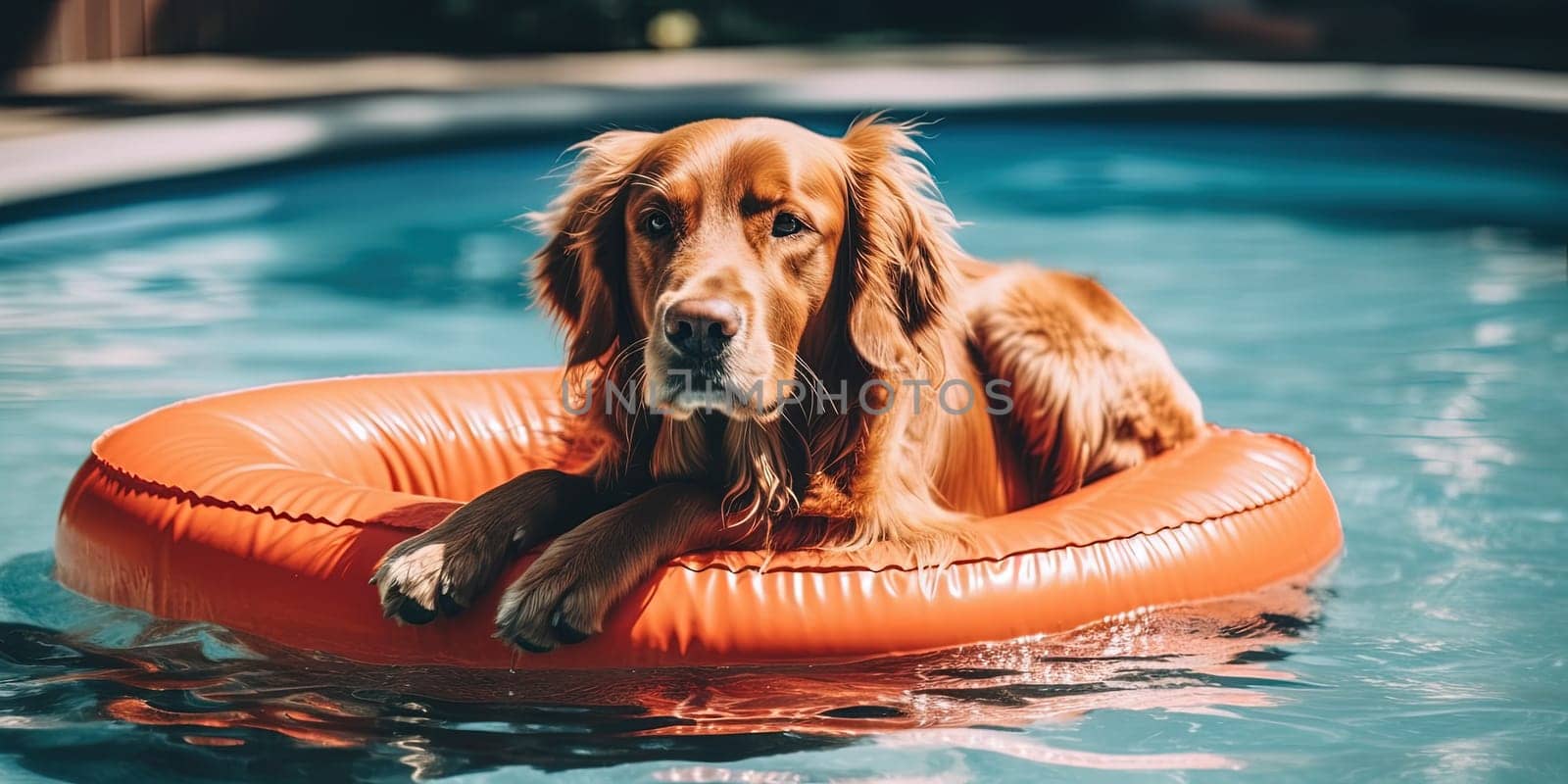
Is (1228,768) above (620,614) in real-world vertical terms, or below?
below

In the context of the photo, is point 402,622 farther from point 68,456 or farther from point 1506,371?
point 1506,371

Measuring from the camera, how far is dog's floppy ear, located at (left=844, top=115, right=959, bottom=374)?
12.9ft

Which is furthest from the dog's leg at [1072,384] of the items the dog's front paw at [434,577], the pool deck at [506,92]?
the pool deck at [506,92]

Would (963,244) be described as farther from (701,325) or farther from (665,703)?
(701,325)

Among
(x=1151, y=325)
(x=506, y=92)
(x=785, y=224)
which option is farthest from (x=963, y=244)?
(x=785, y=224)

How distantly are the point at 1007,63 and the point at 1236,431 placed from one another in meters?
10.4

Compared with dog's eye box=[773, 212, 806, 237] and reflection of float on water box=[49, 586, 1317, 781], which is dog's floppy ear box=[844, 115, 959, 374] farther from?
reflection of float on water box=[49, 586, 1317, 781]

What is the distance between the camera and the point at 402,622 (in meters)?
3.71

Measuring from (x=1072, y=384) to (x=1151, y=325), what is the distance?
12.3 feet

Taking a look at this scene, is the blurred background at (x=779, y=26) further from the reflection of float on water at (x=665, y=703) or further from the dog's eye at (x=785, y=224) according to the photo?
the dog's eye at (x=785, y=224)

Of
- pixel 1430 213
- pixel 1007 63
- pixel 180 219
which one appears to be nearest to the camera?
pixel 180 219

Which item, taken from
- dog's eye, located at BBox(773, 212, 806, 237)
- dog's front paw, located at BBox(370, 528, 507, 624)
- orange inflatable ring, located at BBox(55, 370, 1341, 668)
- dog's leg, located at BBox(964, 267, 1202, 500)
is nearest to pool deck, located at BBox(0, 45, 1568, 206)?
orange inflatable ring, located at BBox(55, 370, 1341, 668)

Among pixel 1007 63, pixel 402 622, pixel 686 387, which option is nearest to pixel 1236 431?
pixel 686 387

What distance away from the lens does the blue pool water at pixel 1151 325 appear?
363 centimetres
